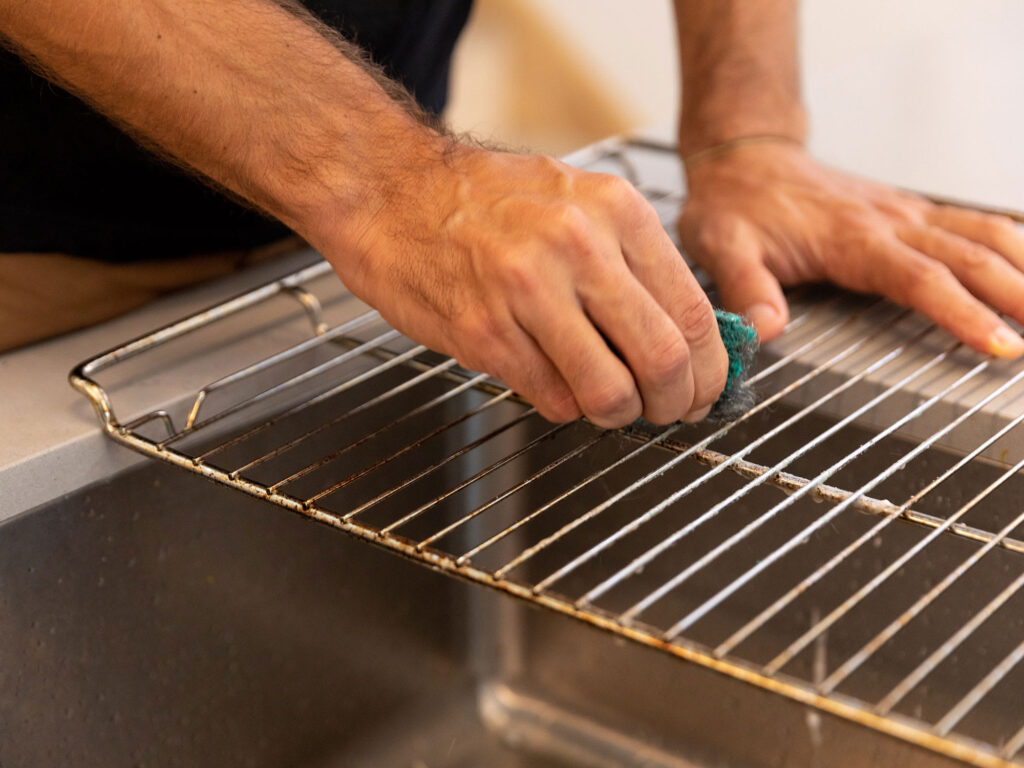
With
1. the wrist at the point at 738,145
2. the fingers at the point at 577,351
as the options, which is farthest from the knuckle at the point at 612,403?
the wrist at the point at 738,145

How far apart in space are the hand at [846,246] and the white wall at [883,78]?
6.8 inches

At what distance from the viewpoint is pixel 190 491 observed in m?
0.72

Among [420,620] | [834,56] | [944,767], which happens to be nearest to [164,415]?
[420,620]

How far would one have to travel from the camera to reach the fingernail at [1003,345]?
0.68m

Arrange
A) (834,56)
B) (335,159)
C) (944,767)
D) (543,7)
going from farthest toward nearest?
(543,7)
(834,56)
(944,767)
(335,159)

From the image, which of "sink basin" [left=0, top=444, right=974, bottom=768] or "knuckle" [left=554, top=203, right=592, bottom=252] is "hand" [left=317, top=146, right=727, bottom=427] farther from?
"sink basin" [left=0, top=444, right=974, bottom=768]

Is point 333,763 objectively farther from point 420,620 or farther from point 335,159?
point 335,159

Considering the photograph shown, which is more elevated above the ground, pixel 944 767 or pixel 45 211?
pixel 45 211

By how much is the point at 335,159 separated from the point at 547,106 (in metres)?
1.55

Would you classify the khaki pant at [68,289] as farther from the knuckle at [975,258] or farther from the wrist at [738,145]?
the knuckle at [975,258]

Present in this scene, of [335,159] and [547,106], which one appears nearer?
[335,159]

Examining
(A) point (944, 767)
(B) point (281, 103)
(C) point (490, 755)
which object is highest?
(B) point (281, 103)

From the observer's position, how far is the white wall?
1.00 metres

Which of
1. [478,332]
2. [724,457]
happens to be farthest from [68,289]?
[724,457]
